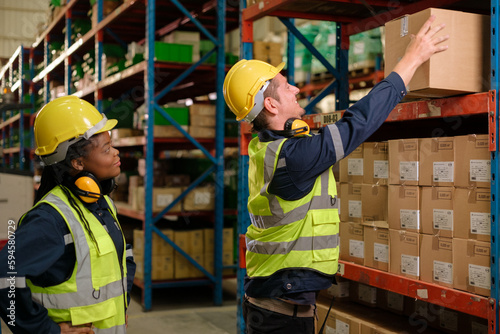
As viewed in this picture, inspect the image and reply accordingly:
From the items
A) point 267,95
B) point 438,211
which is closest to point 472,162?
point 438,211

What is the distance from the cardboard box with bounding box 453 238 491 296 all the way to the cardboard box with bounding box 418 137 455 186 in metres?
0.30

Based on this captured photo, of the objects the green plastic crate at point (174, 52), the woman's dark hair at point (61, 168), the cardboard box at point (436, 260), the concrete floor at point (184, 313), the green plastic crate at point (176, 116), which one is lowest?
the concrete floor at point (184, 313)

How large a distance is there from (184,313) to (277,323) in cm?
395

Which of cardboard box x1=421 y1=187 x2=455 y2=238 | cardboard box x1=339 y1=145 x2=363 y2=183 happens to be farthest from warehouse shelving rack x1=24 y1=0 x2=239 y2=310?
cardboard box x1=421 y1=187 x2=455 y2=238

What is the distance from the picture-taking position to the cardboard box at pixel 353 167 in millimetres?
3191

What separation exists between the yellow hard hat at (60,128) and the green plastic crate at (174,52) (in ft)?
13.3

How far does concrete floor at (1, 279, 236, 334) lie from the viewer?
558cm

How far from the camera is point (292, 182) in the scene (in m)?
2.32

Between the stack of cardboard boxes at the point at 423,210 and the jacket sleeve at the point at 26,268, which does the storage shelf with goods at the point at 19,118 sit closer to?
the stack of cardboard boxes at the point at 423,210

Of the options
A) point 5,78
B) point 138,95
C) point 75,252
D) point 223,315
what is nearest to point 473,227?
point 75,252

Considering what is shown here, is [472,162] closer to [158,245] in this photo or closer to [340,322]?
[340,322]

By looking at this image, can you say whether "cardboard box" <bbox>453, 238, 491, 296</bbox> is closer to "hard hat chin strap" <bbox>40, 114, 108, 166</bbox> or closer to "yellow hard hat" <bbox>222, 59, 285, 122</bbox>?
"yellow hard hat" <bbox>222, 59, 285, 122</bbox>

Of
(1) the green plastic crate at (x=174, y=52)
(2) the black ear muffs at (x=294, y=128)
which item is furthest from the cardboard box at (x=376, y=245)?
(1) the green plastic crate at (x=174, y=52)

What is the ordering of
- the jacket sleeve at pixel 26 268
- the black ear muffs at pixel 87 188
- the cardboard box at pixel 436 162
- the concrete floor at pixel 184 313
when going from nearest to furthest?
the jacket sleeve at pixel 26 268 < the black ear muffs at pixel 87 188 < the cardboard box at pixel 436 162 < the concrete floor at pixel 184 313
